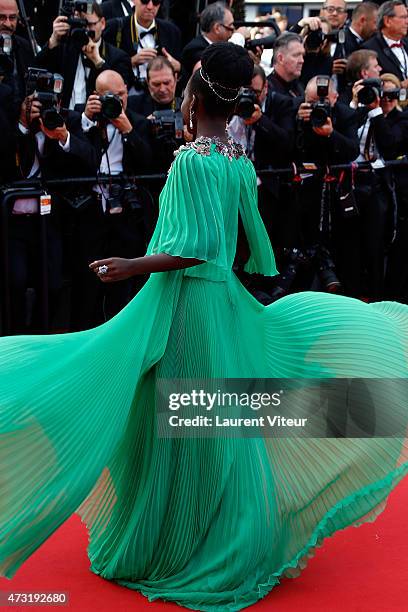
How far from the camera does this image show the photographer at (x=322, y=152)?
6887mm

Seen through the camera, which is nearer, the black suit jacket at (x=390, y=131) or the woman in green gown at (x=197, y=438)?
the woman in green gown at (x=197, y=438)

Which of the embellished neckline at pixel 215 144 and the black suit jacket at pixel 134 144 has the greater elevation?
the black suit jacket at pixel 134 144

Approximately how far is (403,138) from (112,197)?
2325mm

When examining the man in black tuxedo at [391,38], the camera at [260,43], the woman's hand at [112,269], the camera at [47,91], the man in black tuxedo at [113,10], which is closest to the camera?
the woman's hand at [112,269]

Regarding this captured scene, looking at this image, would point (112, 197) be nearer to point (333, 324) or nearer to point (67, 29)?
point (67, 29)

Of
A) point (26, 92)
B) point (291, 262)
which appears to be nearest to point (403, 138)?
point (291, 262)

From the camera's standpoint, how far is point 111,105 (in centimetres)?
612

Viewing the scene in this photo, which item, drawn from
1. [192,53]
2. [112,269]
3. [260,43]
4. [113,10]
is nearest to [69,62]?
[192,53]

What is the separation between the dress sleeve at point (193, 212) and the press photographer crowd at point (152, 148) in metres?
2.73

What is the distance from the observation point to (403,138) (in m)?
7.50

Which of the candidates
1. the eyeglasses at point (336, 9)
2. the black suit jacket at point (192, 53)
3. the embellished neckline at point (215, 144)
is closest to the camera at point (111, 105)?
the black suit jacket at point (192, 53)

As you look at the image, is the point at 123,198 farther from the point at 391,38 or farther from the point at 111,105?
the point at 391,38

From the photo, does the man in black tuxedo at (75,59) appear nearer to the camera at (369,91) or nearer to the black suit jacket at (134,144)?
the black suit jacket at (134,144)

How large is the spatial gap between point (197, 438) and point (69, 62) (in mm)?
3948
